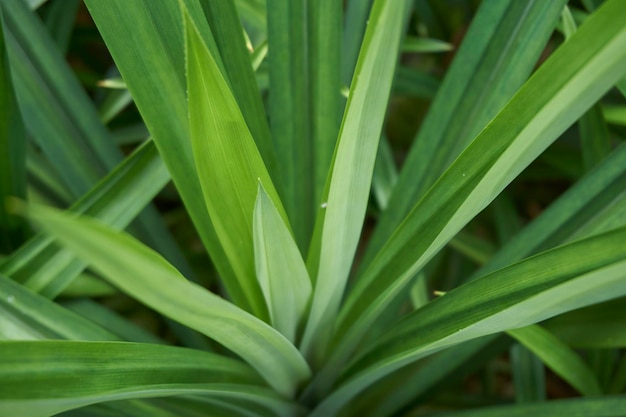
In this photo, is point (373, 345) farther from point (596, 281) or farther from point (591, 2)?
point (591, 2)

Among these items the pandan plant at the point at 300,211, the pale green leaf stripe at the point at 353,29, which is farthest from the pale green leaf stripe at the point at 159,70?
the pale green leaf stripe at the point at 353,29

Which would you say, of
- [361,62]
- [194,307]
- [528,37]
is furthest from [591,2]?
[194,307]

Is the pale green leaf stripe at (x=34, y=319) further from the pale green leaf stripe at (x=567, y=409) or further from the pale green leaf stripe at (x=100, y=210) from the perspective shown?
the pale green leaf stripe at (x=567, y=409)

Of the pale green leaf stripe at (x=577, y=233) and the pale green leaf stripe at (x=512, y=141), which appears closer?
the pale green leaf stripe at (x=512, y=141)

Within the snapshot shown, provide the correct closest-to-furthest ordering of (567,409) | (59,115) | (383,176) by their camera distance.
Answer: (567,409) < (59,115) < (383,176)

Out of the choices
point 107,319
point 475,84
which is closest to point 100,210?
point 107,319

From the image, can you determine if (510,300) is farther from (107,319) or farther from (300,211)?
(107,319)
